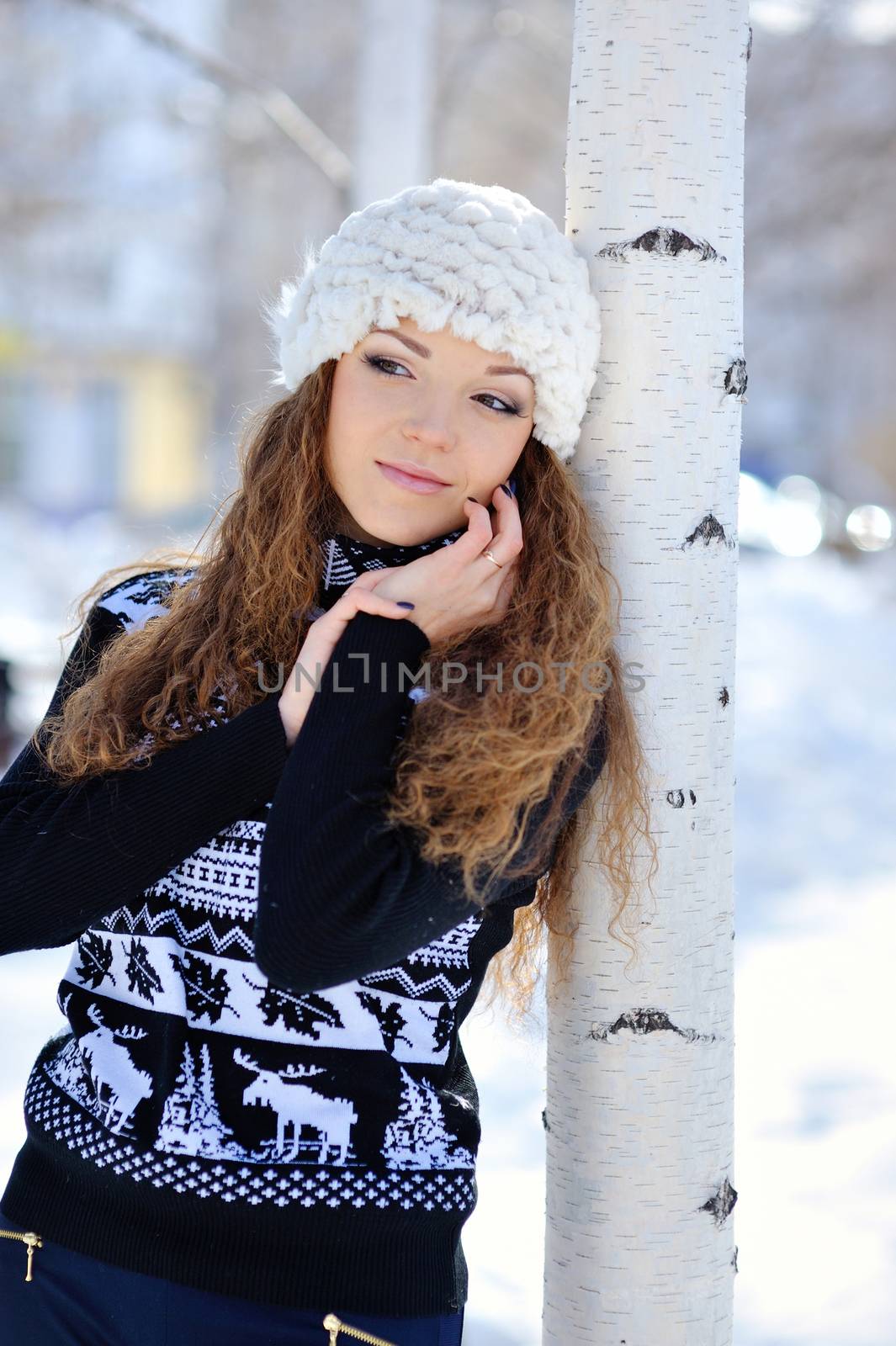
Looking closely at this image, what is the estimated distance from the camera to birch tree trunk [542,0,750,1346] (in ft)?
5.76

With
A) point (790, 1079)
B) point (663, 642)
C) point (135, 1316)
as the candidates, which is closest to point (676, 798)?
point (663, 642)

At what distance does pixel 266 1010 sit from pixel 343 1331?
1.23 feet

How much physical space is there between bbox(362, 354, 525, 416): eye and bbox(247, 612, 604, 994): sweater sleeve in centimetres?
41

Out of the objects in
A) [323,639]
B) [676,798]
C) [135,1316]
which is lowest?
[135,1316]

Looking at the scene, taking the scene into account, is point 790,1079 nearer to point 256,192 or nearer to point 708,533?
point 708,533

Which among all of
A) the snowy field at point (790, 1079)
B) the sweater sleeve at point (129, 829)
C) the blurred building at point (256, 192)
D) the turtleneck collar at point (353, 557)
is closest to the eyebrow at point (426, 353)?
the turtleneck collar at point (353, 557)

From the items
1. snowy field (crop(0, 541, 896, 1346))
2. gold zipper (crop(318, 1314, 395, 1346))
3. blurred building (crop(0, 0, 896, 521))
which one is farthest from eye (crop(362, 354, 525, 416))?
blurred building (crop(0, 0, 896, 521))

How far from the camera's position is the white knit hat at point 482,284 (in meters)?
Answer: 1.72

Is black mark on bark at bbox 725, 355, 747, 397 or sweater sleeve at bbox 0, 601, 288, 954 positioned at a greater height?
black mark on bark at bbox 725, 355, 747, 397

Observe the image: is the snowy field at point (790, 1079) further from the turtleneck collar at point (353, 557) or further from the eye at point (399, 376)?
the eye at point (399, 376)

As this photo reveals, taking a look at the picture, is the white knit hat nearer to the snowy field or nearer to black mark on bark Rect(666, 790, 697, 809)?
black mark on bark Rect(666, 790, 697, 809)

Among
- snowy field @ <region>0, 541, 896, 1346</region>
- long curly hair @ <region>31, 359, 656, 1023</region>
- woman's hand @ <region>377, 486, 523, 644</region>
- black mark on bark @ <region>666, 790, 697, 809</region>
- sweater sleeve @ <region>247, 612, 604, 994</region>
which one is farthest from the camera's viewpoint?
snowy field @ <region>0, 541, 896, 1346</region>

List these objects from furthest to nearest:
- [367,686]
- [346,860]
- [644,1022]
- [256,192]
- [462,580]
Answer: [256,192] → [644,1022] → [462,580] → [367,686] → [346,860]

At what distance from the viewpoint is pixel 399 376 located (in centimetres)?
181
